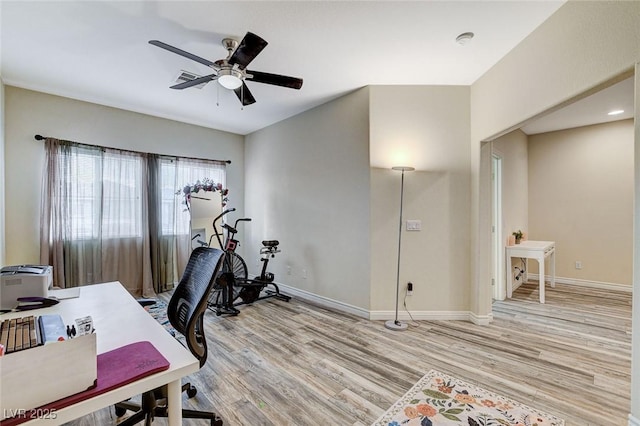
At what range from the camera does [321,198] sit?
393 centimetres

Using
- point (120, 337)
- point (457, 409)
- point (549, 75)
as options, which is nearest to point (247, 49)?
point (120, 337)

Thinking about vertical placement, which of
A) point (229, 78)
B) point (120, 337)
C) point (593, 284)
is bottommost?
point (593, 284)

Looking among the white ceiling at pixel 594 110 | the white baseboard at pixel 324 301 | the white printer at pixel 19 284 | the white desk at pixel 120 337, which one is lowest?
the white baseboard at pixel 324 301

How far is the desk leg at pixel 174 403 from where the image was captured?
989mm

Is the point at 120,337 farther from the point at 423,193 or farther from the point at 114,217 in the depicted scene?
the point at 114,217

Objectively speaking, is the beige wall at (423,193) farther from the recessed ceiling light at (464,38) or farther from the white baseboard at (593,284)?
the white baseboard at (593,284)

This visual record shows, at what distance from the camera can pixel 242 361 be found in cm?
244

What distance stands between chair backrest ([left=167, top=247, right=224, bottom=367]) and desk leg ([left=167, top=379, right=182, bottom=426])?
40cm

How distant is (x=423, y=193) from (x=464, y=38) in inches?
63.2

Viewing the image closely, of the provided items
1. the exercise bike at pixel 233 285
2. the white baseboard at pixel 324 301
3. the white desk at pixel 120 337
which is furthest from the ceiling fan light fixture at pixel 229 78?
the white baseboard at pixel 324 301

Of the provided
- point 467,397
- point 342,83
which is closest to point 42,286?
point 467,397

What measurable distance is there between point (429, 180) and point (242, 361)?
2834 mm

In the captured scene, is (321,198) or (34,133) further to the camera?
(321,198)

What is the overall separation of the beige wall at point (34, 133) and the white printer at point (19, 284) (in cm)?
240
